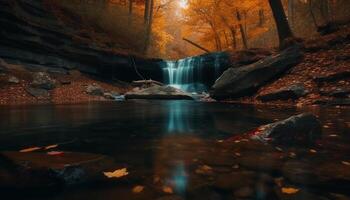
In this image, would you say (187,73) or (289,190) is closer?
(289,190)

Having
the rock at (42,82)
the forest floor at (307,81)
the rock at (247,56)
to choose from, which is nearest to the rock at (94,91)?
the forest floor at (307,81)

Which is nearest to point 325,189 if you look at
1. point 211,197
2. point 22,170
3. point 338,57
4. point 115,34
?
point 211,197

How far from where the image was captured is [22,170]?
88.4 inches

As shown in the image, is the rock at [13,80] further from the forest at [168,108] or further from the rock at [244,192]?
the rock at [244,192]

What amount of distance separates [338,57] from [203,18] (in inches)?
763

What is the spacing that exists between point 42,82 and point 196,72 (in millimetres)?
9714

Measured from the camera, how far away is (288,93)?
10211mm

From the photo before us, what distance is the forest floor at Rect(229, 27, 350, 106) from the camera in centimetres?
934

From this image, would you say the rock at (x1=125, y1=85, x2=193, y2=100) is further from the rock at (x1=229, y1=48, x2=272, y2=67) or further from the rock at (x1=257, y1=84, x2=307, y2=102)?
the rock at (x1=257, y1=84, x2=307, y2=102)

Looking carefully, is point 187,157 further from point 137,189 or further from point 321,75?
point 321,75

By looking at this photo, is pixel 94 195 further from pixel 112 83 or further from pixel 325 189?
pixel 112 83

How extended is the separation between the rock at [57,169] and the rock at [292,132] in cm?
224

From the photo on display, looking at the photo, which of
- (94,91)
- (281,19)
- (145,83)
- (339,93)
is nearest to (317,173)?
(339,93)

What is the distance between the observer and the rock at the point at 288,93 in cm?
1004
